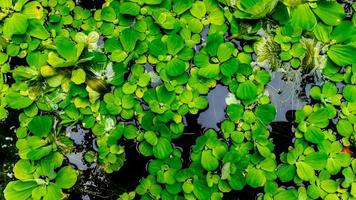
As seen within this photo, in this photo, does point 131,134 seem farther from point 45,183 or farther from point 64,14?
point 64,14

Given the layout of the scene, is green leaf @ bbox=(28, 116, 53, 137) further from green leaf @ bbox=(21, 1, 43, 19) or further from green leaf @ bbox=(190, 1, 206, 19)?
green leaf @ bbox=(190, 1, 206, 19)

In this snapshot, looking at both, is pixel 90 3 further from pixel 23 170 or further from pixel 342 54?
pixel 342 54

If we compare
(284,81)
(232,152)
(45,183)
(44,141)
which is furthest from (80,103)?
(284,81)

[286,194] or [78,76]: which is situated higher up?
[78,76]

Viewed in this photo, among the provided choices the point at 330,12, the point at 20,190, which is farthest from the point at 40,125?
the point at 330,12

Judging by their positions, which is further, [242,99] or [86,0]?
[86,0]

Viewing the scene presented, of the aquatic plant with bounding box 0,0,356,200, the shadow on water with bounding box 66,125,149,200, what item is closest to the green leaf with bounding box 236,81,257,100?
the aquatic plant with bounding box 0,0,356,200

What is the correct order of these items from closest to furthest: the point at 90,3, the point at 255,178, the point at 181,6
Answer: the point at 255,178 < the point at 181,6 < the point at 90,3
